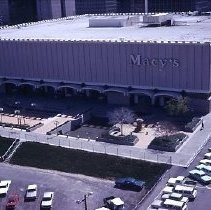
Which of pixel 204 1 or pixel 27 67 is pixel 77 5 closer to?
pixel 204 1

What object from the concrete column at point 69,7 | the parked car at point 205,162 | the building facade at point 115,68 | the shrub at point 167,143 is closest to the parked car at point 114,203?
the parked car at point 205,162

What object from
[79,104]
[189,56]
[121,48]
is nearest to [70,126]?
[79,104]

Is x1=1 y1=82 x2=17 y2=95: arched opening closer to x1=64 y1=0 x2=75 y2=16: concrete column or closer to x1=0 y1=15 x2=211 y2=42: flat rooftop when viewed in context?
x1=0 y1=15 x2=211 y2=42: flat rooftop

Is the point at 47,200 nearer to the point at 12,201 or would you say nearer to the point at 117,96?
the point at 12,201

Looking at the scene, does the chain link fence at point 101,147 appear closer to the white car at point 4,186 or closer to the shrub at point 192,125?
the shrub at point 192,125

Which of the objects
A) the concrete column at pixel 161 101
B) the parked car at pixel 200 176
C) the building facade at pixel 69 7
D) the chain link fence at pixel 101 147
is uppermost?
the building facade at pixel 69 7

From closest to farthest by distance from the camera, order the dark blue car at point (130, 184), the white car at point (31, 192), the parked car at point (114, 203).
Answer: the parked car at point (114, 203) < the white car at point (31, 192) < the dark blue car at point (130, 184)
